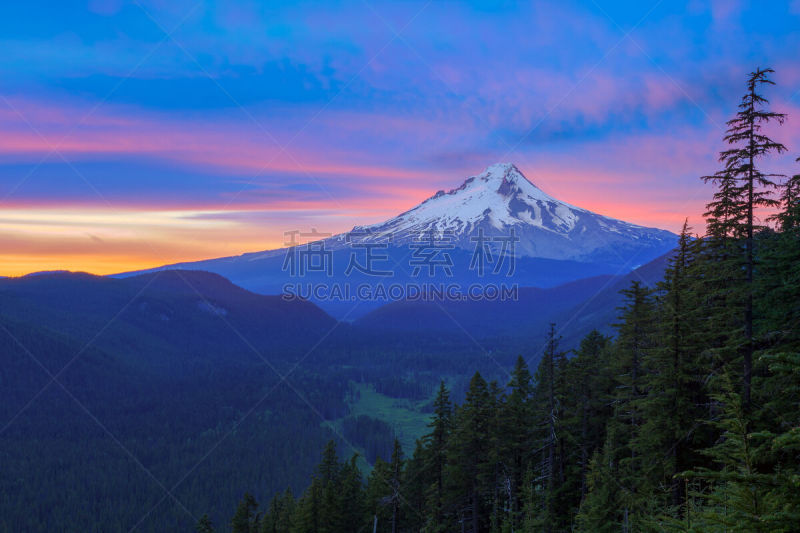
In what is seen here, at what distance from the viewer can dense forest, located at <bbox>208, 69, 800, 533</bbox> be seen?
1138cm

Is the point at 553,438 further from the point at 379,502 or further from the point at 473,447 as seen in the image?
the point at 379,502

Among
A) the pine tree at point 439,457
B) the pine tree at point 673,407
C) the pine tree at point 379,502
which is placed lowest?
the pine tree at point 379,502

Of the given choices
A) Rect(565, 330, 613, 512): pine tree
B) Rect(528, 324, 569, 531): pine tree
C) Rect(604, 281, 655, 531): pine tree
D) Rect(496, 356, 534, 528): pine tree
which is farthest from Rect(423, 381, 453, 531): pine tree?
Rect(604, 281, 655, 531): pine tree

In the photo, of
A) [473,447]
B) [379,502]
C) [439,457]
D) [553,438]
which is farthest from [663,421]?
[379,502]

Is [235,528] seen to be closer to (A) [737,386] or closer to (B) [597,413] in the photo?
(B) [597,413]

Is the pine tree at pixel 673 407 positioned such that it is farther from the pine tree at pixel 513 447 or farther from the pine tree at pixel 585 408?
the pine tree at pixel 513 447

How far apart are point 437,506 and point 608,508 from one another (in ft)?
45.0

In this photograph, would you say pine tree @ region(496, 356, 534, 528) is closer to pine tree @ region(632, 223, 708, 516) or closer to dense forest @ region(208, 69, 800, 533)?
dense forest @ region(208, 69, 800, 533)

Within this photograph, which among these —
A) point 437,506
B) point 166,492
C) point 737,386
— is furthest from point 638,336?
point 166,492

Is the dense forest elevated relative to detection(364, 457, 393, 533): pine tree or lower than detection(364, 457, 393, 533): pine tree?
elevated

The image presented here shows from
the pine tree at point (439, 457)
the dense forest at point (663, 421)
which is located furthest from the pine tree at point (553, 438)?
the pine tree at point (439, 457)

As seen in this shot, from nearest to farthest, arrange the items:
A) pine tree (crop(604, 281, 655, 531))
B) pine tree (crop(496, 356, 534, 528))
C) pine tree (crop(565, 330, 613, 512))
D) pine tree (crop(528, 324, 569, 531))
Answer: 1. pine tree (crop(604, 281, 655, 531))
2. pine tree (crop(528, 324, 569, 531))
3. pine tree (crop(496, 356, 534, 528))
4. pine tree (crop(565, 330, 613, 512))

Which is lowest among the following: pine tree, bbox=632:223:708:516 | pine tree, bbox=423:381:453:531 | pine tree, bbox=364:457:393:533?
pine tree, bbox=364:457:393:533

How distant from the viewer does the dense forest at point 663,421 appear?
11380 mm
